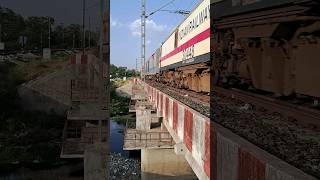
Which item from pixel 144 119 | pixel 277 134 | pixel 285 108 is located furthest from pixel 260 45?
pixel 144 119

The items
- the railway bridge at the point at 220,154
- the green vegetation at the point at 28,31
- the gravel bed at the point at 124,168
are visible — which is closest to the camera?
the railway bridge at the point at 220,154

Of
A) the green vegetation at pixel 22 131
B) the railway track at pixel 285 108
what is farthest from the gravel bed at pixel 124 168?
the railway track at pixel 285 108

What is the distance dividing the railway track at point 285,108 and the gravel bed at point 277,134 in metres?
0.13

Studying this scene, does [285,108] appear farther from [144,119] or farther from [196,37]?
[144,119]

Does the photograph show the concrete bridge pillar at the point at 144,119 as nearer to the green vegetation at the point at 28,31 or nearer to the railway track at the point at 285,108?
the green vegetation at the point at 28,31

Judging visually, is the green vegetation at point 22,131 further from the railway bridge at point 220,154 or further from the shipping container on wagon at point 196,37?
the railway bridge at point 220,154

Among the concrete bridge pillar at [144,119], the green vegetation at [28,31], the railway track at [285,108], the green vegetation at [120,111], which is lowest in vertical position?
the green vegetation at [120,111]

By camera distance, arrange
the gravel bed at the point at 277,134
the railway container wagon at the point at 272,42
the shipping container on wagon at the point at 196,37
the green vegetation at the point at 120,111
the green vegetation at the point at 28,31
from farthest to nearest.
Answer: the green vegetation at the point at 120,111, the green vegetation at the point at 28,31, the shipping container on wagon at the point at 196,37, the railway container wagon at the point at 272,42, the gravel bed at the point at 277,134

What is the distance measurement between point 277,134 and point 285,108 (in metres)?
1.75

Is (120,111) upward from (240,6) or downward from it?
downward

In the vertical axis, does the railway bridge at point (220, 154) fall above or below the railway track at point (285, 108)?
below

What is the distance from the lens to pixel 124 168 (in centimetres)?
2600

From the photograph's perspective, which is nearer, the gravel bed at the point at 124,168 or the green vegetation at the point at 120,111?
the gravel bed at the point at 124,168

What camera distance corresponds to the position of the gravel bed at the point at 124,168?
2373 cm
